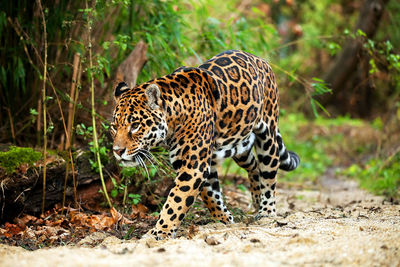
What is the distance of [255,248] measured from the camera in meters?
3.77

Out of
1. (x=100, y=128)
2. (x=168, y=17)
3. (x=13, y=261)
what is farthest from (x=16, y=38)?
(x=13, y=261)

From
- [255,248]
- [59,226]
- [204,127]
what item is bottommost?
[59,226]

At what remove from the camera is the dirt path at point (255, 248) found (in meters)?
3.32

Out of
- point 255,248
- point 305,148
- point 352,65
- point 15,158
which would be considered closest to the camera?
point 255,248

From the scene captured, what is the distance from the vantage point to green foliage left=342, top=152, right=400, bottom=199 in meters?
7.94

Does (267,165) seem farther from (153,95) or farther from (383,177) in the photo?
(383,177)

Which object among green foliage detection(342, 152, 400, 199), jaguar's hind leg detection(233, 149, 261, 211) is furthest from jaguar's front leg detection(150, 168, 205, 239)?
green foliage detection(342, 152, 400, 199)

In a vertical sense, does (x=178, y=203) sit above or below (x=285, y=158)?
below

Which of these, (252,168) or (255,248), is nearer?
(255,248)

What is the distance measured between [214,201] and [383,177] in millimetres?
4767

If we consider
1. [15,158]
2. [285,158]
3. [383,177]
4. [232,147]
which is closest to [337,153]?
[383,177]

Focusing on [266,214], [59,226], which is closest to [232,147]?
[266,214]

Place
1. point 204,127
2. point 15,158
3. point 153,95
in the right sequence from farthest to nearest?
point 15,158
point 204,127
point 153,95

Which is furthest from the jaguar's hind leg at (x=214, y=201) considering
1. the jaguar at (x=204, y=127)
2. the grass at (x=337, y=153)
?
the grass at (x=337, y=153)
